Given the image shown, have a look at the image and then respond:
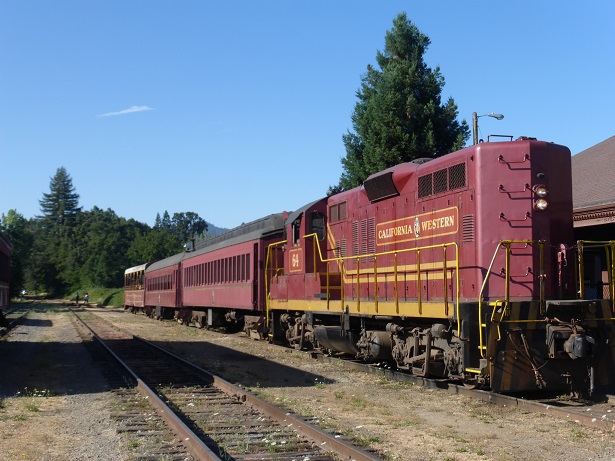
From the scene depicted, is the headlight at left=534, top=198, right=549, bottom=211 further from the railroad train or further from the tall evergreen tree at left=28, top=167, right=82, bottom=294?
the tall evergreen tree at left=28, top=167, right=82, bottom=294

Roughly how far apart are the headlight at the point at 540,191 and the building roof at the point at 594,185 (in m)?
3.57

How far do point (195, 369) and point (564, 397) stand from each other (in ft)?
23.4

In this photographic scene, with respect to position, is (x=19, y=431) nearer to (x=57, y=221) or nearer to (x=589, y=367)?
(x=589, y=367)

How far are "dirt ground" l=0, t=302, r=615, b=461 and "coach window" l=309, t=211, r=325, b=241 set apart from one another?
345cm

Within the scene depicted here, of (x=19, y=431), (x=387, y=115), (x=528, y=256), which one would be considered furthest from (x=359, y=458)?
(x=387, y=115)

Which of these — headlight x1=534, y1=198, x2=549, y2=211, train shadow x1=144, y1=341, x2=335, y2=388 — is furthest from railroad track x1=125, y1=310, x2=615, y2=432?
headlight x1=534, y1=198, x2=549, y2=211

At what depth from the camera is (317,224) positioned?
15875 mm

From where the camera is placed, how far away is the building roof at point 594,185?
42.6 ft

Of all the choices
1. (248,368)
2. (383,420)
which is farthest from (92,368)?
(383,420)

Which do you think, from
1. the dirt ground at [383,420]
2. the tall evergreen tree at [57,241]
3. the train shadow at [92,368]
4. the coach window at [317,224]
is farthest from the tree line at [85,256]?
the dirt ground at [383,420]

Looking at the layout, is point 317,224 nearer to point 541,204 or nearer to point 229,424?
point 541,204

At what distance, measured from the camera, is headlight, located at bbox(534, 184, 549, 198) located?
32.3 feet

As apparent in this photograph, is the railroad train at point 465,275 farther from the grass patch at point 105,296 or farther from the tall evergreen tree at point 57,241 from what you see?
the tall evergreen tree at point 57,241

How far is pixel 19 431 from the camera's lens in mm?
7941
